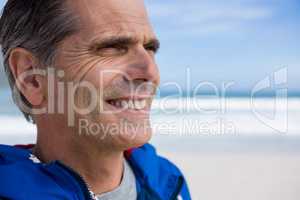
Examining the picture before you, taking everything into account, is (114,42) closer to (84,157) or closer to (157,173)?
(84,157)

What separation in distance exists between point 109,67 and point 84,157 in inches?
11.4

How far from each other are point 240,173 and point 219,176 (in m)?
0.24

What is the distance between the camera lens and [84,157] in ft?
5.20

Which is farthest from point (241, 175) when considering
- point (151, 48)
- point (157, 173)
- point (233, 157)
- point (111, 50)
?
point (111, 50)

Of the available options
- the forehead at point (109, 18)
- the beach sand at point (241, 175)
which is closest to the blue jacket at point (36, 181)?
the forehead at point (109, 18)

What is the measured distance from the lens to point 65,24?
4.99 feet

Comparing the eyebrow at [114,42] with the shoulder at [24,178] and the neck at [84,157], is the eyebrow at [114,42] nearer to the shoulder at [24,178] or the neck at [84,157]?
the neck at [84,157]

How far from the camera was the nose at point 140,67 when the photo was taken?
153cm

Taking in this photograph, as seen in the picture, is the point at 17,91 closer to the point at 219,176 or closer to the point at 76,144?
the point at 76,144

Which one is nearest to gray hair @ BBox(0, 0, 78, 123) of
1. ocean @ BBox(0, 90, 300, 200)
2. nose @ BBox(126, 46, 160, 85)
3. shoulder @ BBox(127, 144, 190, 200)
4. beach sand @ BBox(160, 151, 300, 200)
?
nose @ BBox(126, 46, 160, 85)

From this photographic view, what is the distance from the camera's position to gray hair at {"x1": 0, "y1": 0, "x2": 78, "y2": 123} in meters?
1.53

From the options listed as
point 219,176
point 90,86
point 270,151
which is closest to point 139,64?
point 90,86

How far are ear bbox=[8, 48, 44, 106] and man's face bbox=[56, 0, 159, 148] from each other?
9cm

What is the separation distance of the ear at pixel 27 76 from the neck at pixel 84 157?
0.11m
